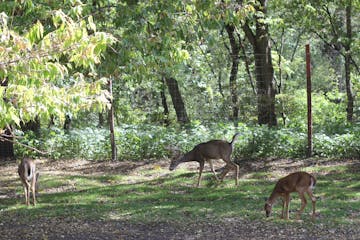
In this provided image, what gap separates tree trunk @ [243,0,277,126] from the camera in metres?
15.9

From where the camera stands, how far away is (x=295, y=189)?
28.7 feet

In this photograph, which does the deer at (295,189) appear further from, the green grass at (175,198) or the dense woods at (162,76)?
the dense woods at (162,76)

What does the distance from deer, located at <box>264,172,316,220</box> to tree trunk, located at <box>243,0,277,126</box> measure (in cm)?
697

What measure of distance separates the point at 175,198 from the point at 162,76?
5.44 meters

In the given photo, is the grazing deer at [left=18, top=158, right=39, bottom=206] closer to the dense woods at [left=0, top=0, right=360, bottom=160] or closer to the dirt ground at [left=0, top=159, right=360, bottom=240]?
the dense woods at [left=0, top=0, right=360, bottom=160]

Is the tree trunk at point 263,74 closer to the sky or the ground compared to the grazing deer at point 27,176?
closer to the sky

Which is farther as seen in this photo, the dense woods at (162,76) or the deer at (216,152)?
the deer at (216,152)

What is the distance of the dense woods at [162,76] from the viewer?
527 cm

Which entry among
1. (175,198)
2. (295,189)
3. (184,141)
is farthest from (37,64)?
(184,141)

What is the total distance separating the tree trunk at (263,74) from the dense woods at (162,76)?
33 mm

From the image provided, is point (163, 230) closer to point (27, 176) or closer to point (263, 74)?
point (27, 176)

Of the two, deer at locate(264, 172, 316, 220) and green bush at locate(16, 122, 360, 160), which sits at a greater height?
green bush at locate(16, 122, 360, 160)

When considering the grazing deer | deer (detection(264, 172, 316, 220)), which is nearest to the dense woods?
the grazing deer

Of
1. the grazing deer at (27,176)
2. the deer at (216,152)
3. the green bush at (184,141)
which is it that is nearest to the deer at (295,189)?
the deer at (216,152)
